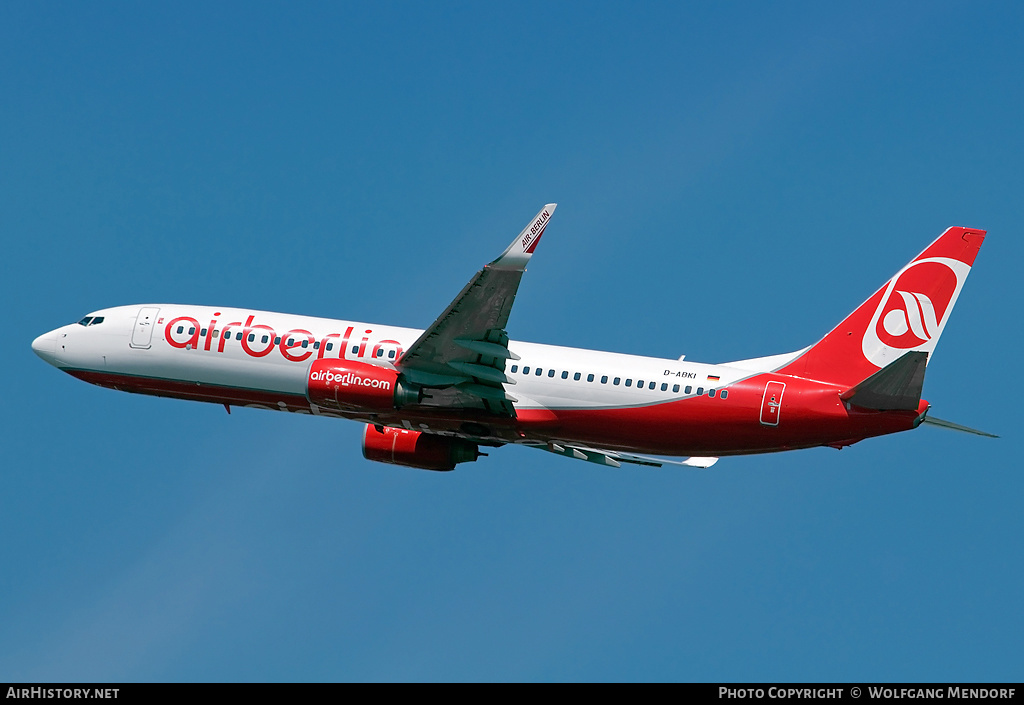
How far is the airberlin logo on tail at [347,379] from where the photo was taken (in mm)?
41344

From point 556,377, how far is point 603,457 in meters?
5.57

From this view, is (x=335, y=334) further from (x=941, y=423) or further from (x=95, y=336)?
(x=941, y=423)

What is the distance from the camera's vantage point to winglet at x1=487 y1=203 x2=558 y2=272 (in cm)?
3566

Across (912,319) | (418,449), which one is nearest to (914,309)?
(912,319)

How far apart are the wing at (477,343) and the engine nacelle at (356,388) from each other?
0.62m

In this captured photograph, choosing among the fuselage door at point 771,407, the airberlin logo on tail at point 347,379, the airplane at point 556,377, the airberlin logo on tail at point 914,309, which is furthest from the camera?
the airberlin logo on tail at point 347,379

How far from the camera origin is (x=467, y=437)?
4541cm

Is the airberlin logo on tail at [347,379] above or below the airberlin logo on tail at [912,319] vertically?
below

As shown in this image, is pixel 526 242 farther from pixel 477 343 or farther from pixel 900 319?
pixel 900 319

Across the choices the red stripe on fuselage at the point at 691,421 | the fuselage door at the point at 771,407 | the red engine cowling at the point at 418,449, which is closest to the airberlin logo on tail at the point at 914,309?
the red stripe on fuselage at the point at 691,421

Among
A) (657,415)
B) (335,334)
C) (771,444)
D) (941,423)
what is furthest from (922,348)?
(335,334)

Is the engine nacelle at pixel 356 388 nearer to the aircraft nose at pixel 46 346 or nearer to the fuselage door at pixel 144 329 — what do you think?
the fuselage door at pixel 144 329

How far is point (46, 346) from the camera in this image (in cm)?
4834
